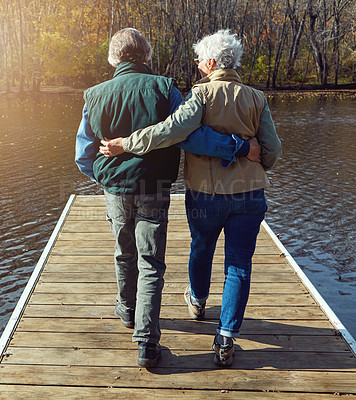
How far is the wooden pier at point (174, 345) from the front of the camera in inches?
104

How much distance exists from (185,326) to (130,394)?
85 cm

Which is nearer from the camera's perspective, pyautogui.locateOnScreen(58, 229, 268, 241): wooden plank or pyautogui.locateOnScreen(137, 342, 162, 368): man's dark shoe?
pyautogui.locateOnScreen(137, 342, 162, 368): man's dark shoe

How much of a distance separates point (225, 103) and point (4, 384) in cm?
209

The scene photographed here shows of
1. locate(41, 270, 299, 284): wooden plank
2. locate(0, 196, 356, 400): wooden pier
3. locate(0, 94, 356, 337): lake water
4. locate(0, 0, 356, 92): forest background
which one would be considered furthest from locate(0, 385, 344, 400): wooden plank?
locate(0, 0, 356, 92): forest background

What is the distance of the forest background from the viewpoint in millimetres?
32406

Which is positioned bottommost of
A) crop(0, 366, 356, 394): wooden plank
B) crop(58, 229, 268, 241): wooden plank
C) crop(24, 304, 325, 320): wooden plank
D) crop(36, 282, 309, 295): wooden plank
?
crop(58, 229, 268, 241): wooden plank

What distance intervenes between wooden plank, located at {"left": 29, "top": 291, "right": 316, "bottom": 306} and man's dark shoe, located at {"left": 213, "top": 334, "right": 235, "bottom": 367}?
84 centimetres

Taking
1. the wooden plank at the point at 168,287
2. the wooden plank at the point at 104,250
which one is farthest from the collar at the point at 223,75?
the wooden plank at the point at 104,250

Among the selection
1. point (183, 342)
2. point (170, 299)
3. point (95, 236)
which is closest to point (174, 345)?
point (183, 342)

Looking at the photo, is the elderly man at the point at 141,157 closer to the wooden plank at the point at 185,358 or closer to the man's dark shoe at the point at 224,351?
the wooden plank at the point at 185,358

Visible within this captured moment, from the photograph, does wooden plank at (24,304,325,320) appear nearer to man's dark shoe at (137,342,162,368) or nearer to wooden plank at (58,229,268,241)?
man's dark shoe at (137,342,162,368)

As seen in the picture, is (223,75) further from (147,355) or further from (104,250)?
(104,250)

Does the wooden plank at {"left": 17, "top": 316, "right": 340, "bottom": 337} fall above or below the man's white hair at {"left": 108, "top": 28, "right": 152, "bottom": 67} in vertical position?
below

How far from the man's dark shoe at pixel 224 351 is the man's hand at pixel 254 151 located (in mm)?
1120
